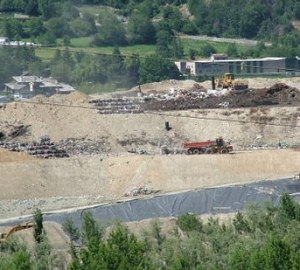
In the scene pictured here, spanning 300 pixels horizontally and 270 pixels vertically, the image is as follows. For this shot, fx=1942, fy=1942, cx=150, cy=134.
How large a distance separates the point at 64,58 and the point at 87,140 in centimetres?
2138

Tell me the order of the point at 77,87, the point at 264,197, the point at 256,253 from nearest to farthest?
the point at 256,253 → the point at 264,197 → the point at 77,87

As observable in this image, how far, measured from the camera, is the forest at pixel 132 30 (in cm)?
9544

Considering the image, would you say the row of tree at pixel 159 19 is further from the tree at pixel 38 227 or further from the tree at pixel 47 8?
the tree at pixel 38 227

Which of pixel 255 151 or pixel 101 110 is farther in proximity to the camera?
pixel 101 110

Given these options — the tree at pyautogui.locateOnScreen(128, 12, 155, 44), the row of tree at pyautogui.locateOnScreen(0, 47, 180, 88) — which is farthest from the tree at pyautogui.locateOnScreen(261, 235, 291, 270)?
the tree at pyautogui.locateOnScreen(128, 12, 155, 44)

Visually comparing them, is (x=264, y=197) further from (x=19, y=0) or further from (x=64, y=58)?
(x=19, y=0)

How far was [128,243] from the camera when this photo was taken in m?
43.6

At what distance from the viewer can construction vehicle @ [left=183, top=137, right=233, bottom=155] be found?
70.0 meters

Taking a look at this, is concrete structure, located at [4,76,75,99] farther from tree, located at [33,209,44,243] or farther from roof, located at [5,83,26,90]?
tree, located at [33,209,44,243]

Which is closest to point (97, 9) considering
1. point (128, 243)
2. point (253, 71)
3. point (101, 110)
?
point (253, 71)

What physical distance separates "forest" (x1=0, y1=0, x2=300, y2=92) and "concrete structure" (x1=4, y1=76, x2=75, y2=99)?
0.85 meters

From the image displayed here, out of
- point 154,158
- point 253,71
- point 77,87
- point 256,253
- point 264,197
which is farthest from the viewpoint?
point 253,71

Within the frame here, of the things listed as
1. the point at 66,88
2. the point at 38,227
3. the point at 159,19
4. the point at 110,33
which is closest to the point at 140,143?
the point at 66,88

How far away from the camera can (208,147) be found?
7062cm
